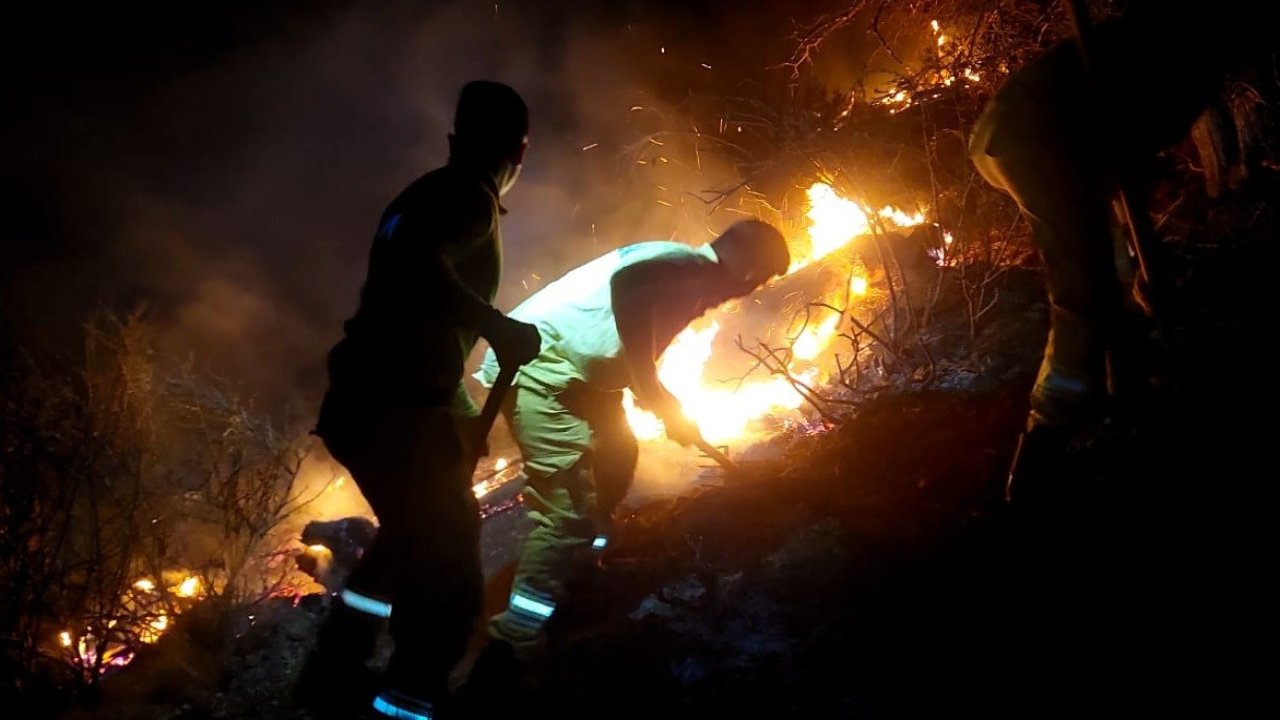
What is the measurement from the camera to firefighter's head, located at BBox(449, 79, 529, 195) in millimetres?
2475

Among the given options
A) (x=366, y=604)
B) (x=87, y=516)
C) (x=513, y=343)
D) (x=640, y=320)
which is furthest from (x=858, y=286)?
(x=87, y=516)

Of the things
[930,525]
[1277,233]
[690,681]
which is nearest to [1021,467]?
[930,525]

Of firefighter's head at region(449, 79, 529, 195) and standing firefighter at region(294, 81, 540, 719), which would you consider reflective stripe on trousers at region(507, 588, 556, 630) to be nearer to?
standing firefighter at region(294, 81, 540, 719)

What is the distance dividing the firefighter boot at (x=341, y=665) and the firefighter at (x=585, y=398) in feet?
1.82

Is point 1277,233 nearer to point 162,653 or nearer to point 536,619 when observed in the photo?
point 536,619

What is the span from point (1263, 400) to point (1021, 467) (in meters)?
0.85

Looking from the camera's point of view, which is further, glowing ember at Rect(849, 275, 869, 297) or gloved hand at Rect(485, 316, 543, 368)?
glowing ember at Rect(849, 275, 869, 297)

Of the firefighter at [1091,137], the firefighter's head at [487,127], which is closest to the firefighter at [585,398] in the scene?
the firefighter's head at [487,127]

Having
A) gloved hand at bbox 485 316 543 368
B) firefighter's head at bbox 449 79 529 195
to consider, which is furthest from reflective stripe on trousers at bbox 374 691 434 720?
firefighter's head at bbox 449 79 529 195

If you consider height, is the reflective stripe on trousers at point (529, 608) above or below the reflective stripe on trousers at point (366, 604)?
above

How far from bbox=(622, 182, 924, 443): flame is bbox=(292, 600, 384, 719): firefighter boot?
3844 millimetres

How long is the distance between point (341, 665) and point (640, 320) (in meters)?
1.93

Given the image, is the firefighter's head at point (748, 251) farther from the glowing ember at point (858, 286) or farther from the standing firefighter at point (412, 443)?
the glowing ember at point (858, 286)

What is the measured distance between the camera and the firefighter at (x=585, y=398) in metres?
3.01
